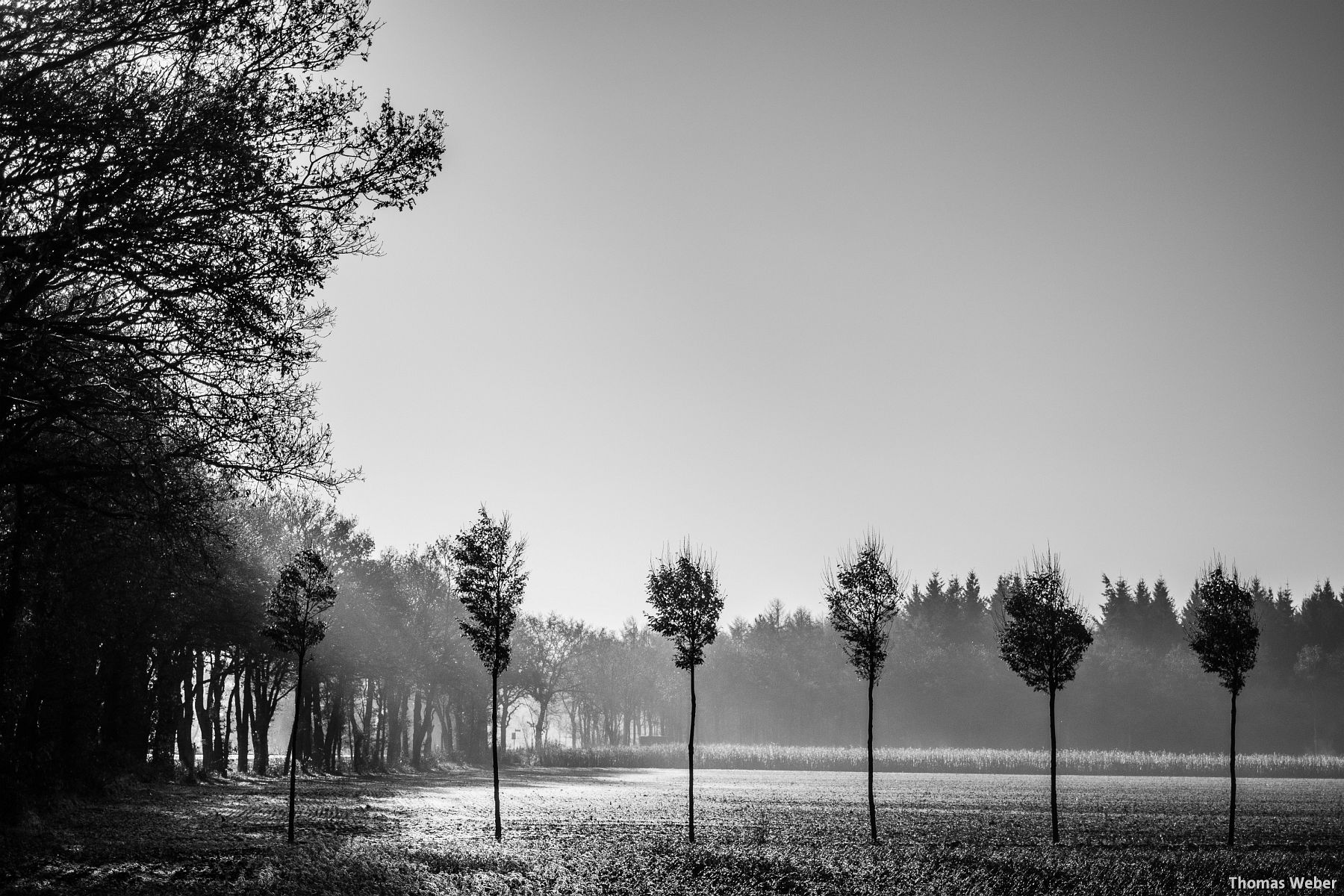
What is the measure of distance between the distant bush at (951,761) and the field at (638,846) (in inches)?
1264

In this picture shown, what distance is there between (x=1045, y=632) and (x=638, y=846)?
15764 millimetres

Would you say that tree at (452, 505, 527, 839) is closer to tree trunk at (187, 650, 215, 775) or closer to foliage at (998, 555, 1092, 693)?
foliage at (998, 555, 1092, 693)

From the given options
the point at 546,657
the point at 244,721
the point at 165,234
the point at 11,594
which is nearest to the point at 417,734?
the point at 244,721

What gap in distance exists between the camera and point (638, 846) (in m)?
25.2

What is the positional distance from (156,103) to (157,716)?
4621cm

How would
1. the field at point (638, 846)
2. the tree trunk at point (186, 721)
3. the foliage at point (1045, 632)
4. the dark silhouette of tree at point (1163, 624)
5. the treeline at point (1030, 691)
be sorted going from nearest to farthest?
the field at point (638, 846), the foliage at point (1045, 632), the tree trunk at point (186, 721), the treeline at point (1030, 691), the dark silhouette of tree at point (1163, 624)

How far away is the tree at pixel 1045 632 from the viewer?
1217 inches

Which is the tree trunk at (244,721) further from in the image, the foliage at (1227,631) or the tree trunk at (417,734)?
the foliage at (1227,631)

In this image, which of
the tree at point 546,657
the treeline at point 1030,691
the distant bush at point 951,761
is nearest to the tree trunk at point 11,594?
the tree at point 546,657

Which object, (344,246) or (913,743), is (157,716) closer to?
(344,246)

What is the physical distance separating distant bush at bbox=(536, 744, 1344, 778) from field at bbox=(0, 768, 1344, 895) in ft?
105

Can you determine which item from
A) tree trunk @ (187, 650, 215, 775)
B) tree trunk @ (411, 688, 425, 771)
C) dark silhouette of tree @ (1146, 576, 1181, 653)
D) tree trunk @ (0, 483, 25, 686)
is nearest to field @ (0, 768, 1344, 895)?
tree trunk @ (0, 483, 25, 686)

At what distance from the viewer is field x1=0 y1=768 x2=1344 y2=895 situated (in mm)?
18203

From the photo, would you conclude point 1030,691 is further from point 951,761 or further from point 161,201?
point 161,201
